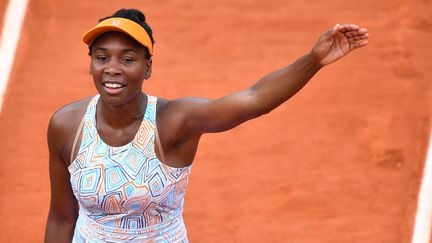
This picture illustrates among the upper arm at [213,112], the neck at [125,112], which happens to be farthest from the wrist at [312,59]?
the neck at [125,112]

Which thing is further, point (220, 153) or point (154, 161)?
point (220, 153)

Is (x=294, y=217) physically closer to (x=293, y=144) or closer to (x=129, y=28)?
(x=293, y=144)

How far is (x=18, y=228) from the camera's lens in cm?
665

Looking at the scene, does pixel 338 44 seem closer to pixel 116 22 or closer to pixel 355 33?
pixel 355 33

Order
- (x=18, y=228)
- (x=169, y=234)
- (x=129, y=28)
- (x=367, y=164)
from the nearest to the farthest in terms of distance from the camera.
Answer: (x=129, y=28) → (x=169, y=234) → (x=18, y=228) → (x=367, y=164)

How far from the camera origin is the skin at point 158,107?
345 centimetres

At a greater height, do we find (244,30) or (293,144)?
(244,30)

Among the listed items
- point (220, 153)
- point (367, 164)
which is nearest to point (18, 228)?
point (220, 153)

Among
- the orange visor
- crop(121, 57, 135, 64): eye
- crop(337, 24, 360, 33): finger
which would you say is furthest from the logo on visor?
crop(337, 24, 360, 33): finger

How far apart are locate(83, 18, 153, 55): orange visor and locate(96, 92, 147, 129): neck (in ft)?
0.92

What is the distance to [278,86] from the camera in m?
3.48

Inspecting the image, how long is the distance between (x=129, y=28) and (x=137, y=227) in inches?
36.9

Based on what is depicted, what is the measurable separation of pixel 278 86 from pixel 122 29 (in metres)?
0.79

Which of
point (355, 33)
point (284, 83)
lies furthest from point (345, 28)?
point (284, 83)
